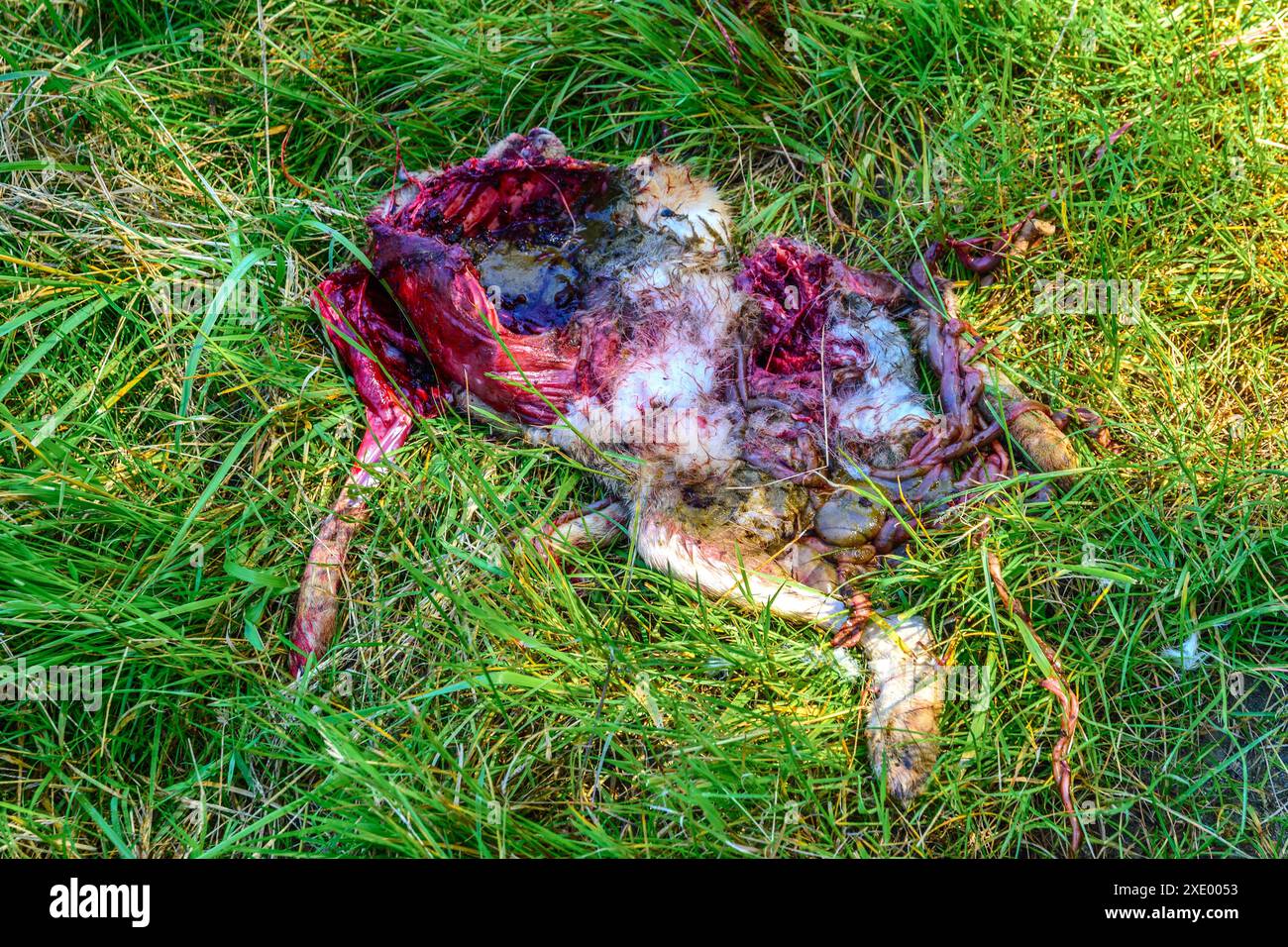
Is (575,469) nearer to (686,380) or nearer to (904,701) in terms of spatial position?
(686,380)

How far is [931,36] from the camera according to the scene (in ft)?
9.55

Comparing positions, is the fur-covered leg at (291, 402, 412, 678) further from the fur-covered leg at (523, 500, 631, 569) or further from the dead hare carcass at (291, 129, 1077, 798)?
the fur-covered leg at (523, 500, 631, 569)

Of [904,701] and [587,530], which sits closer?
[904,701]

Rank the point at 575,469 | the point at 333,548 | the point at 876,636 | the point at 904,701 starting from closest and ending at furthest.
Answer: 1. the point at 904,701
2. the point at 876,636
3. the point at 333,548
4. the point at 575,469

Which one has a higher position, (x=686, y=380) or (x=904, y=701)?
(x=686, y=380)

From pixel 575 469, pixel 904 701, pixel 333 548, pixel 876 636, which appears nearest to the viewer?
pixel 904 701

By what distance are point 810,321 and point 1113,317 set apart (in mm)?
900

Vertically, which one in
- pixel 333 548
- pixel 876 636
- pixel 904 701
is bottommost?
pixel 904 701

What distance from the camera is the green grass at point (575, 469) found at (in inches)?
89.2

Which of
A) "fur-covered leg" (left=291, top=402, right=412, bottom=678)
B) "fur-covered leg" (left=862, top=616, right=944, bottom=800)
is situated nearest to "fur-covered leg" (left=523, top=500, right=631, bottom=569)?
"fur-covered leg" (left=291, top=402, right=412, bottom=678)

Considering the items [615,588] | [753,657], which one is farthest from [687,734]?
[615,588]

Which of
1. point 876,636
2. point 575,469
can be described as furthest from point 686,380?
point 876,636

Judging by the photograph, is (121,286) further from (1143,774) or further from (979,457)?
(1143,774)

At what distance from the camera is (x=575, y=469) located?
270 cm
